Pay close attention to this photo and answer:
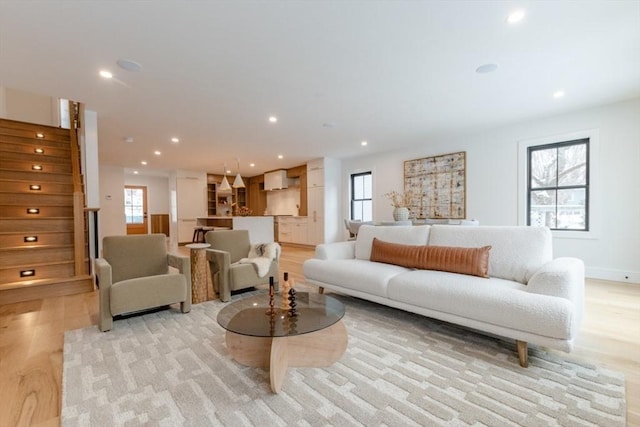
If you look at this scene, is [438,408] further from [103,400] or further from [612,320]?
[612,320]

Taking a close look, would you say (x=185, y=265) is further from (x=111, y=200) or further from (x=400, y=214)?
(x=111, y=200)

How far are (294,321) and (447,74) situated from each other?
2897 mm

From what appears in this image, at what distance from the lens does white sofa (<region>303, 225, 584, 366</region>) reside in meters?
1.77

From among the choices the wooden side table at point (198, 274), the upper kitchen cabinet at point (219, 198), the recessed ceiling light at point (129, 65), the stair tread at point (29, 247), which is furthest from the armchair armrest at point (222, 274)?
the upper kitchen cabinet at point (219, 198)

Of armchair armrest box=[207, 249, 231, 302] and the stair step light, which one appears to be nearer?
armchair armrest box=[207, 249, 231, 302]

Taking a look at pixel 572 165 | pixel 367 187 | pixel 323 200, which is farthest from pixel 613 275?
pixel 323 200

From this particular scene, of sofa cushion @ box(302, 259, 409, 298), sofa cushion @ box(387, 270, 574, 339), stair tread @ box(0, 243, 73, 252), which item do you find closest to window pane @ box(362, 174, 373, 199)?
sofa cushion @ box(302, 259, 409, 298)

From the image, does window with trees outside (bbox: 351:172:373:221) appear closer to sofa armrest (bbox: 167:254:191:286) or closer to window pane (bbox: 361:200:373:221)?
window pane (bbox: 361:200:373:221)

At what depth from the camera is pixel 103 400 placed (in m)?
1.55

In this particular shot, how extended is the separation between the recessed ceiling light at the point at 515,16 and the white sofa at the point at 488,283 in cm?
169

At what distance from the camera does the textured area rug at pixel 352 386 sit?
4.59ft

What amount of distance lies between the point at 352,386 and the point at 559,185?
15.8 feet

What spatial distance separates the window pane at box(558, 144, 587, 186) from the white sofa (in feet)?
9.13

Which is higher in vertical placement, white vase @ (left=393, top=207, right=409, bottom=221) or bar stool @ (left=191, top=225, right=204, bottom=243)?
white vase @ (left=393, top=207, right=409, bottom=221)
